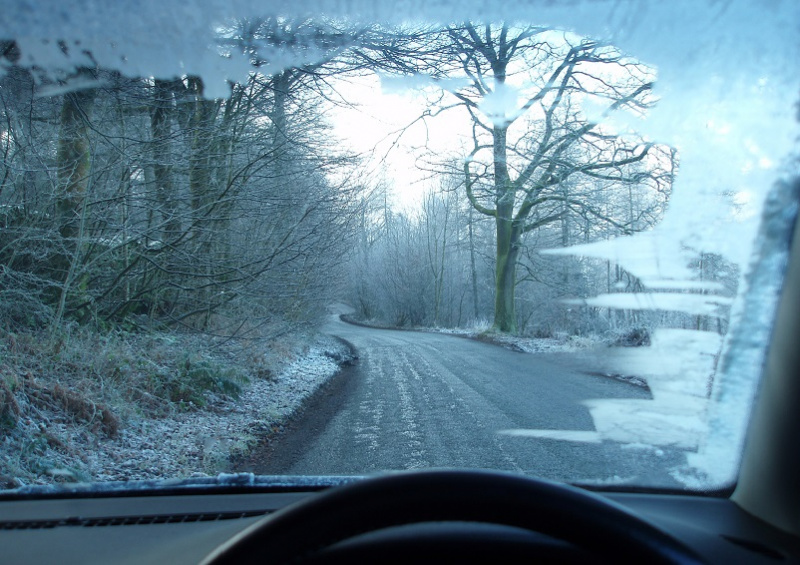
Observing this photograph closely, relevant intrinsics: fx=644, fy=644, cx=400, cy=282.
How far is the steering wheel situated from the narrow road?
1.51 metres

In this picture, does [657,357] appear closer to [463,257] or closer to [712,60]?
[712,60]

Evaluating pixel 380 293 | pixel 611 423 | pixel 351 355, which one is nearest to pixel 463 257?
pixel 351 355

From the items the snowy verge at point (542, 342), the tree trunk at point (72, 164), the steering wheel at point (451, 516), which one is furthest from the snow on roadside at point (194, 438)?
the tree trunk at point (72, 164)

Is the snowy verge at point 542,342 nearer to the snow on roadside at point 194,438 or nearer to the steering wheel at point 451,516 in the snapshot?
the snow on roadside at point 194,438

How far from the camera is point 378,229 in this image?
11.8 m

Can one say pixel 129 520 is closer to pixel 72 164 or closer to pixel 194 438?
pixel 194 438

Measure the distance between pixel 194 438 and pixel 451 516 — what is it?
443 centimetres

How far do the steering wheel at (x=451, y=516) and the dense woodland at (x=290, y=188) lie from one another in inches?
73.4

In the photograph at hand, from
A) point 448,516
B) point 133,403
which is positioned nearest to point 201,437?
point 133,403

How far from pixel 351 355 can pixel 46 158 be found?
5.83 metres

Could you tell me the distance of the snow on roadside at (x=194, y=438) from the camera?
4.46 metres

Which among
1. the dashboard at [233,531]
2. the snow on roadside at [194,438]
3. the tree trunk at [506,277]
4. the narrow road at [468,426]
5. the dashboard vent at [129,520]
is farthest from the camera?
the tree trunk at [506,277]

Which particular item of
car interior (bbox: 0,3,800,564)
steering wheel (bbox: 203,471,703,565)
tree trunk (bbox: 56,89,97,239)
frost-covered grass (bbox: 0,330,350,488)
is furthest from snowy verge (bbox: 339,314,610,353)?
tree trunk (bbox: 56,89,97,239)

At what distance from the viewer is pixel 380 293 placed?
23812 millimetres
